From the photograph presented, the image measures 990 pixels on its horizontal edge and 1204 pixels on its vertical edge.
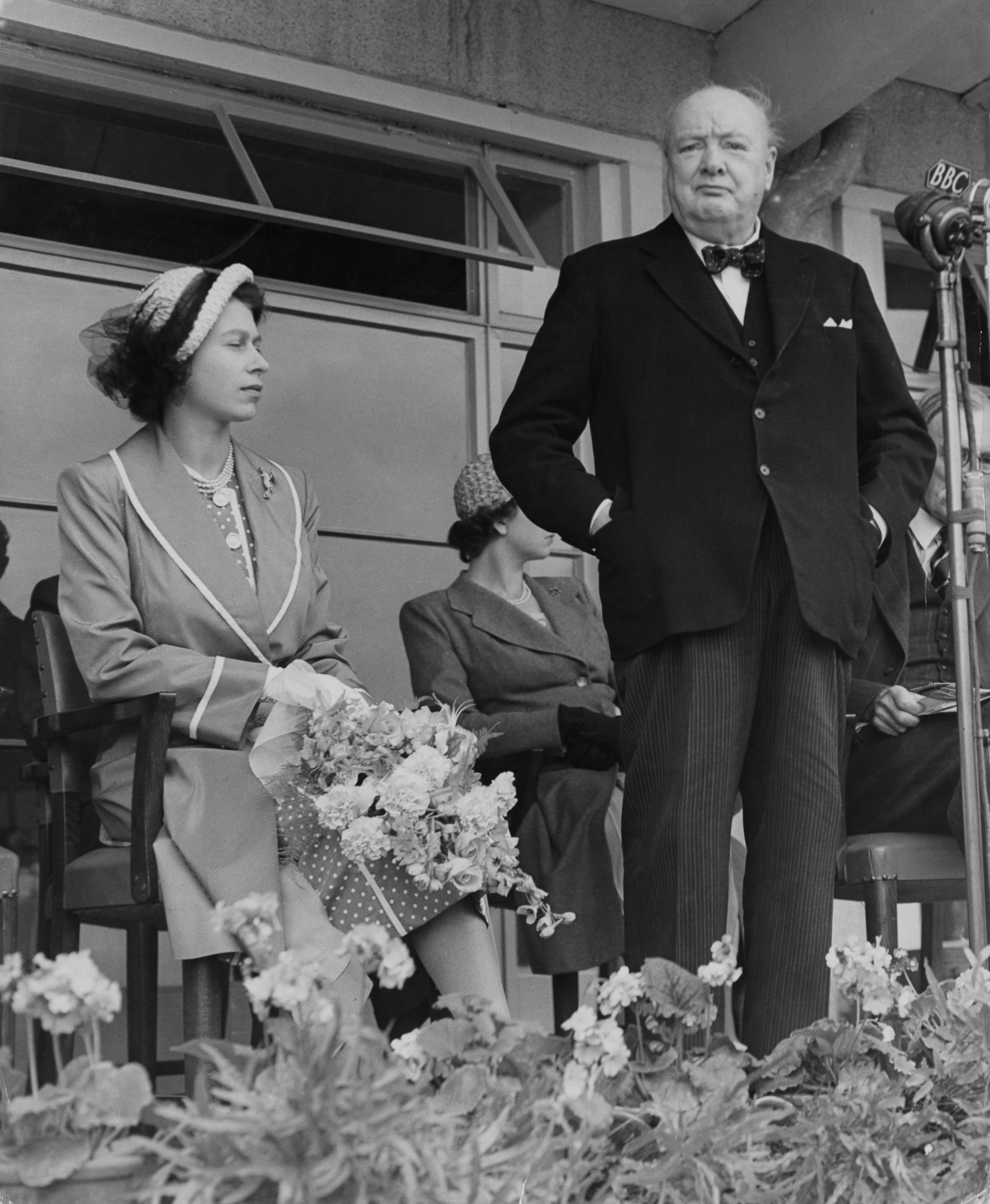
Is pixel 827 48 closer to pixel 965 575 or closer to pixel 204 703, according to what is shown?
pixel 965 575

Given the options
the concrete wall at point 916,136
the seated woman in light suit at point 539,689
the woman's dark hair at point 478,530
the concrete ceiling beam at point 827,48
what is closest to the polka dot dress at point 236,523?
the seated woman in light suit at point 539,689

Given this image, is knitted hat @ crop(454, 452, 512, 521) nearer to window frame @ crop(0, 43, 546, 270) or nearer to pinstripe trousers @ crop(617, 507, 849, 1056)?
window frame @ crop(0, 43, 546, 270)

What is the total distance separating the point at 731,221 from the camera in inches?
116

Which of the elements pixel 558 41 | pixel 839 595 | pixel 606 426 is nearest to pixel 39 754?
pixel 606 426

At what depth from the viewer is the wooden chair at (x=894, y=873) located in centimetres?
342

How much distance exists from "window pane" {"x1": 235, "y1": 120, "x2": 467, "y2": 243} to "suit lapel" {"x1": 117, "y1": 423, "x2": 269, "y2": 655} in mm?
2100

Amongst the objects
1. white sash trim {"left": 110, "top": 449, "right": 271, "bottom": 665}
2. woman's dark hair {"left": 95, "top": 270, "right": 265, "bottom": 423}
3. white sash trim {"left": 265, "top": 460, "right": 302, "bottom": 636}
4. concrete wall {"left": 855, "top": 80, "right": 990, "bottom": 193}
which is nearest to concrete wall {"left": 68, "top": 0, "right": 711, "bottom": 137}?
concrete wall {"left": 855, "top": 80, "right": 990, "bottom": 193}

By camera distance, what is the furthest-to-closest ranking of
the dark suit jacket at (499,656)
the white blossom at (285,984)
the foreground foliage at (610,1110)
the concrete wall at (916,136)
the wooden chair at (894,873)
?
the concrete wall at (916,136) < the dark suit jacket at (499,656) < the wooden chair at (894,873) < the white blossom at (285,984) < the foreground foliage at (610,1110)

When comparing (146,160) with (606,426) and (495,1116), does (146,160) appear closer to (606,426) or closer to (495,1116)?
(606,426)

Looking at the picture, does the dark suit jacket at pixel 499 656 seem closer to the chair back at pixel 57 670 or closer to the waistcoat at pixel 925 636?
the waistcoat at pixel 925 636

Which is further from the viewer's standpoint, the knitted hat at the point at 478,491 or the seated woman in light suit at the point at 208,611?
the knitted hat at the point at 478,491

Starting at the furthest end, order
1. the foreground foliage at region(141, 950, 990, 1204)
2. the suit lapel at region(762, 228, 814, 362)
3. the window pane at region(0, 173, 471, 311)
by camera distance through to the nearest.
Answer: the window pane at region(0, 173, 471, 311)
the suit lapel at region(762, 228, 814, 362)
the foreground foliage at region(141, 950, 990, 1204)

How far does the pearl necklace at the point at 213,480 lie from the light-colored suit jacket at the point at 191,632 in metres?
0.02

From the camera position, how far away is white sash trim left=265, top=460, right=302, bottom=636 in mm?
3160
